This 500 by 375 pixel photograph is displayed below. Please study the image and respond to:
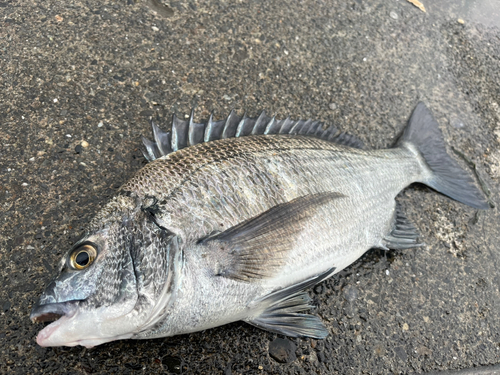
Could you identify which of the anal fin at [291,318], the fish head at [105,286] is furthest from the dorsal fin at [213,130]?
the anal fin at [291,318]

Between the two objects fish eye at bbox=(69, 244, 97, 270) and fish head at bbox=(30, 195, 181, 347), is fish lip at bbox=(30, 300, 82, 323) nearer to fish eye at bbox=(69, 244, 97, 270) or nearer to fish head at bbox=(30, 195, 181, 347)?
fish head at bbox=(30, 195, 181, 347)

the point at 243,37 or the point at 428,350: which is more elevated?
the point at 243,37

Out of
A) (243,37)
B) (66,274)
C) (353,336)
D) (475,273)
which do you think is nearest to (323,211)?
(353,336)

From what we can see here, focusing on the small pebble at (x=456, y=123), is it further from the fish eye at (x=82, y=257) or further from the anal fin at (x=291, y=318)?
the fish eye at (x=82, y=257)

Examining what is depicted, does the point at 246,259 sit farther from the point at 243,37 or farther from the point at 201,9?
the point at 201,9

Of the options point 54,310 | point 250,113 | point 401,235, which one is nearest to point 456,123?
point 401,235

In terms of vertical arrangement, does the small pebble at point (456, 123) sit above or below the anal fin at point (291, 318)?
above

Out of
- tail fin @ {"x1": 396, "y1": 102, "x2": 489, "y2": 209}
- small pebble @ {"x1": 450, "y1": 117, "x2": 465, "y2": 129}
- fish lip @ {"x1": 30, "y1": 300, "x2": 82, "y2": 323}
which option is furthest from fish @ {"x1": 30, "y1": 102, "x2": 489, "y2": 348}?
small pebble @ {"x1": 450, "y1": 117, "x2": 465, "y2": 129}
